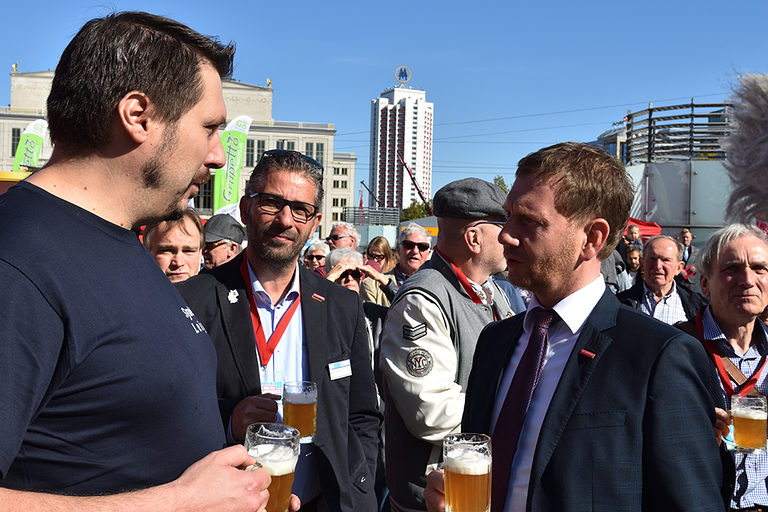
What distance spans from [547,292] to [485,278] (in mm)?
1530

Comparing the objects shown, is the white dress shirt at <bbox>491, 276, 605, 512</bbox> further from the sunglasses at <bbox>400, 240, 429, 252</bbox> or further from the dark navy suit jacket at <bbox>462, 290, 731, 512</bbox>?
the sunglasses at <bbox>400, 240, 429, 252</bbox>

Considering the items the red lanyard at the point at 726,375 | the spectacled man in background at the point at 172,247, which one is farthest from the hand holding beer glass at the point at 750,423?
the spectacled man in background at the point at 172,247

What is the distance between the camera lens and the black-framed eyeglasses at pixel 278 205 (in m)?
3.41

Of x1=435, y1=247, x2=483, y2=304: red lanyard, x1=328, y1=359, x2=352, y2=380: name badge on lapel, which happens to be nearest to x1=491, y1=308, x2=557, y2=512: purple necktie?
x1=328, y1=359, x2=352, y2=380: name badge on lapel

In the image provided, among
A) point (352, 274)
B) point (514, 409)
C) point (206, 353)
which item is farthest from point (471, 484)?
point (352, 274)

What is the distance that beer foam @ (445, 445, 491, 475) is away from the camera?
180cm

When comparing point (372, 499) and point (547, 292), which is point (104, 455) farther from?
point (372, 499)

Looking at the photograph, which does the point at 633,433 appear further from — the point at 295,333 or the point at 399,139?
the point at 399,139

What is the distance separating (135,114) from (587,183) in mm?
1436

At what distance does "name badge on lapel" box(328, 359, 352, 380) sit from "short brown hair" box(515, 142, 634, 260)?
1.48 m

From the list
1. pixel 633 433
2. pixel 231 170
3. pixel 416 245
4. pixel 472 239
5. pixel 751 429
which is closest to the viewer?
pixel 633 433

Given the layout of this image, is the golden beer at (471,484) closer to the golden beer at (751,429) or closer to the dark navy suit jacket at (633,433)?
the dark navy suit jacket at (633,433)

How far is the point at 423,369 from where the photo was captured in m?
3.11

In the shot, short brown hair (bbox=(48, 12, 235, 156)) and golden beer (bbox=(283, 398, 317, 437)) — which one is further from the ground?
short brown hair (bbox=(48, 12, 235, 156))
